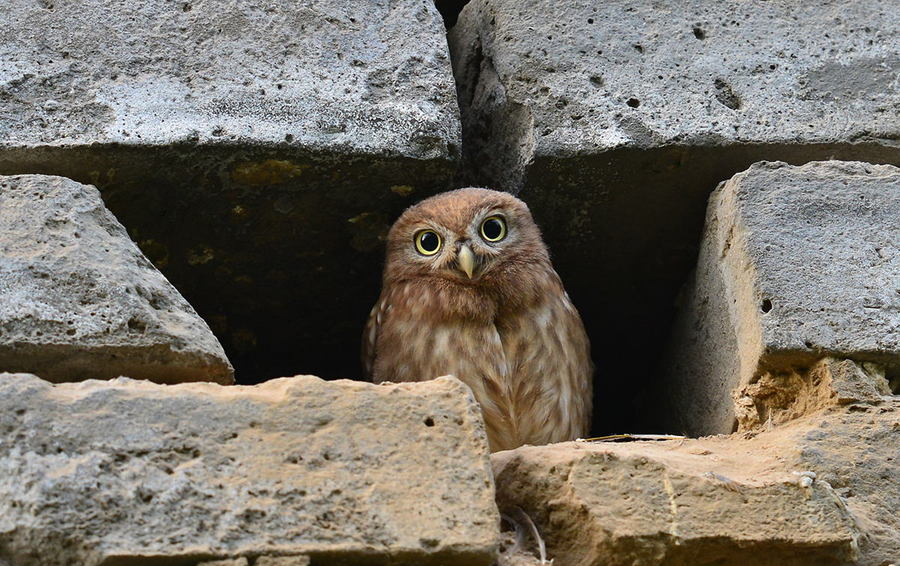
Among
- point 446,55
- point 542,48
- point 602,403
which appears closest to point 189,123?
point 446,55

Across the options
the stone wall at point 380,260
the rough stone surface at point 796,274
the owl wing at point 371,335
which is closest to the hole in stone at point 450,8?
the stone wall at point 380,260

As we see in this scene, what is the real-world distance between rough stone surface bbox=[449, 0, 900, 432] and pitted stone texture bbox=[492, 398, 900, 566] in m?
1.11

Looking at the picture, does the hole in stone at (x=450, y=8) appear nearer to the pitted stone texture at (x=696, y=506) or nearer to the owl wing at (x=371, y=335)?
the owl wing at (x=371, y=335)

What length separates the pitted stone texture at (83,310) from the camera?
108 inches

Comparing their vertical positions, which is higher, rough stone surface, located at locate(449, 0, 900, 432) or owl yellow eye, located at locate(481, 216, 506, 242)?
rough stone surface, located at locate(449, 0, 900, 432)

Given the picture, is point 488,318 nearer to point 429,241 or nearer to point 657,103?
point 429,241

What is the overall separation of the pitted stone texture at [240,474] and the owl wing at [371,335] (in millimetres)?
1728

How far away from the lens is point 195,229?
148 inches

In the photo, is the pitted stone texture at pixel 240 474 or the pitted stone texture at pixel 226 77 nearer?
the pitted stone texture at pixel 240 474

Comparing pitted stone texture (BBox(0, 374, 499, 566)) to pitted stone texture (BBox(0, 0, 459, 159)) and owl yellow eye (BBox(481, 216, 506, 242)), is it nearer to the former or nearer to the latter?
pitted stone texture (BBox(0, 0, 459, 159))

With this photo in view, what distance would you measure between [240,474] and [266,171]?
135 centimetres

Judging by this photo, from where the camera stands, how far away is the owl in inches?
160

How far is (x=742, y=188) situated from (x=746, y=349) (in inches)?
18.4

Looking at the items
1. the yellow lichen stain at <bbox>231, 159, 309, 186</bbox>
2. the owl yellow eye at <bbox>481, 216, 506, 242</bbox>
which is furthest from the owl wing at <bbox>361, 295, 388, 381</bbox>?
the yellow lichen stain at <bbox>231, 159, 309, 186</bbox>
